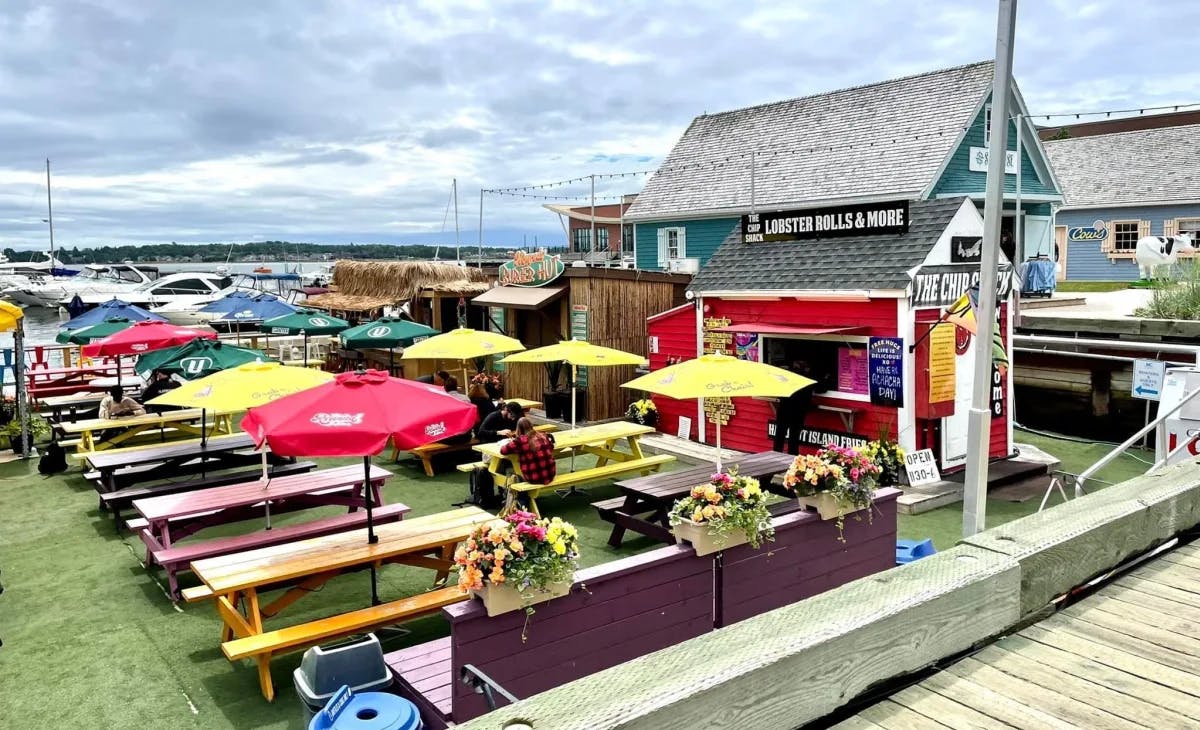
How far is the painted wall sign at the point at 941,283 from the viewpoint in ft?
37.0

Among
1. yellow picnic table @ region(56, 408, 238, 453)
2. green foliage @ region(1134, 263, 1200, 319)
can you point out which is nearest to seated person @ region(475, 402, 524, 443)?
yellow picnic table @ region(56, 408, 238, 453)

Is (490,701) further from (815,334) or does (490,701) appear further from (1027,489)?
(1027,489)

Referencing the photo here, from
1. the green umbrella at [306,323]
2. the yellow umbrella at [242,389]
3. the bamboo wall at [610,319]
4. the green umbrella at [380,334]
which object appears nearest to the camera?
the yellow umbrella at [242,389]

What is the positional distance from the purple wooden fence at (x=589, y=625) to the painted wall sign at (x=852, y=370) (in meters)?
6.79

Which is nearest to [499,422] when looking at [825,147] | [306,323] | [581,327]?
[581,327]

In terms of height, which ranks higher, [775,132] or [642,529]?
[775,132]

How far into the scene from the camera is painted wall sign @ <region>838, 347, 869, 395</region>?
39.7ft

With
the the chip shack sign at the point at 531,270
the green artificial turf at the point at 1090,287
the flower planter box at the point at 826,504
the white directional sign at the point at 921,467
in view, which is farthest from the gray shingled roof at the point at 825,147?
the flower planter box at the point at 826,504

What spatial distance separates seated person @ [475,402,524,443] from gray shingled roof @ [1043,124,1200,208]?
2779cm

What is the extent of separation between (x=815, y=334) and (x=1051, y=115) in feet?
26.1

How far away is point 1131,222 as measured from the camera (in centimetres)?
3119

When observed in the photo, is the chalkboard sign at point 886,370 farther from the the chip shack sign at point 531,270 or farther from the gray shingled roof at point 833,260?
the the chip shack sign at point 531,270

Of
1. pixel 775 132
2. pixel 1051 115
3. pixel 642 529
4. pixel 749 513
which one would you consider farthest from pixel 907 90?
pixel 749 513

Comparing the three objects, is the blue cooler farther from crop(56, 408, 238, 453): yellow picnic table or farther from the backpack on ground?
the backpack on ground
